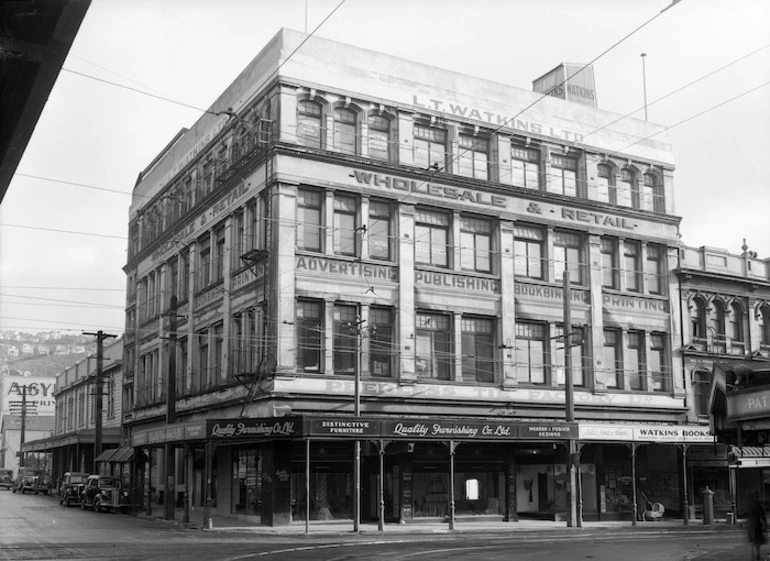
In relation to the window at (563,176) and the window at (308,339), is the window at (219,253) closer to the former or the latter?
the window at (308,339)

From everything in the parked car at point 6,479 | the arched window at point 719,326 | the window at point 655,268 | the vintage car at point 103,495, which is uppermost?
the window at point 655,268

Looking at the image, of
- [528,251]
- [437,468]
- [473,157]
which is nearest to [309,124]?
[473,157]

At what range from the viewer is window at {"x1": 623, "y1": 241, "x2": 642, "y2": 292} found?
153 ft

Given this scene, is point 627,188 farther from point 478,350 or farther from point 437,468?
point 437,468

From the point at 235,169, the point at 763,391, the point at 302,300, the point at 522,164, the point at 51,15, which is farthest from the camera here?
the point at 522,164

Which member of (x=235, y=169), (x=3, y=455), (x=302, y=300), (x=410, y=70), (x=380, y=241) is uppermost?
(x=410, y=70)

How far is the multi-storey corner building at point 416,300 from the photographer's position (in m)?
37.6

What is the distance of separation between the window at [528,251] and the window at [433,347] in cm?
481

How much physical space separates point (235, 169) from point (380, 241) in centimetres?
725

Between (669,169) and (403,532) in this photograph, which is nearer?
(403,532)

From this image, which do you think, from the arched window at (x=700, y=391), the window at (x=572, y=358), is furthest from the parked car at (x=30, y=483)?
the arched window at (x=700, y=391)

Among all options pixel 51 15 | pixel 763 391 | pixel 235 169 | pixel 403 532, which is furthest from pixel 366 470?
pixel 51 15

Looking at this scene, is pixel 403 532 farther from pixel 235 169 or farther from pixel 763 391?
pixel 763 391

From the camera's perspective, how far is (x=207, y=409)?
43406 mm
